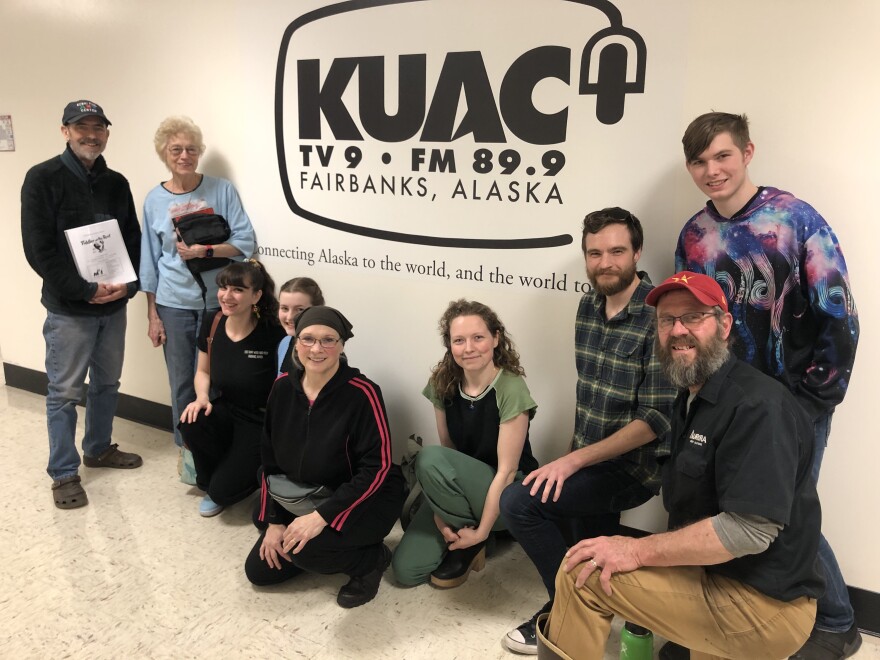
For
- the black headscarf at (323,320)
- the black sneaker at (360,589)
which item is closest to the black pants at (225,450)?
the black sneaker at (360,589)

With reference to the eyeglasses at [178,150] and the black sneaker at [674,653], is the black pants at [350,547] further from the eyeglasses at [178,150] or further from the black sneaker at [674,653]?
the eyeglasses at [178,150]

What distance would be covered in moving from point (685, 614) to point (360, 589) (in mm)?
1159

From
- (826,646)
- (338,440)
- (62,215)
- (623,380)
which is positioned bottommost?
(826,646)

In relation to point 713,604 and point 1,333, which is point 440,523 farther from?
point 1,333

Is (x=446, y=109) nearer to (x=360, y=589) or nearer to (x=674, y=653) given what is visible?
(x=360, y=589)

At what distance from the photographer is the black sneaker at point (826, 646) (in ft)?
6.32

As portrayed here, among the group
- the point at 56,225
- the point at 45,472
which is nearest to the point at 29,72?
the point at 56,225

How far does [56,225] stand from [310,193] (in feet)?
3.60

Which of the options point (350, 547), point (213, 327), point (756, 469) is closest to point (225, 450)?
point (213, 327)

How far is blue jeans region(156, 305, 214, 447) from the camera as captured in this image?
3.00m

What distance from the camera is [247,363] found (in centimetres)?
275

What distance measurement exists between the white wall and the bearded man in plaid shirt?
0.98 feet

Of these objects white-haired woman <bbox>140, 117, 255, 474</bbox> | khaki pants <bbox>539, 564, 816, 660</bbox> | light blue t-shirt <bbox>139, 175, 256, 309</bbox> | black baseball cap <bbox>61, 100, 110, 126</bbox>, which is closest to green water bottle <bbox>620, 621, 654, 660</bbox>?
khaki pants <bbox>539, 564, 816, 660</bbox>

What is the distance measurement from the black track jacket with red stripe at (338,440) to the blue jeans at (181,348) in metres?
1.00
